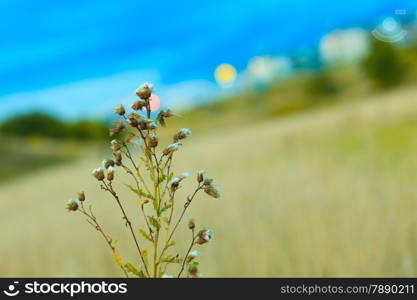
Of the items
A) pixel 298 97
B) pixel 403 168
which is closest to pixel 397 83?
pixel 298 97

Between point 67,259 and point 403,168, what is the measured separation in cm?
290

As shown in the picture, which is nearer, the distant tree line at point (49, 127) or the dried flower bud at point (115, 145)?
the dried flower bud at point (115, 145)

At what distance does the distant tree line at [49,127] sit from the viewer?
5281 cm

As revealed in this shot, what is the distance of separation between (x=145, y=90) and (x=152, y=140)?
104 millimetres

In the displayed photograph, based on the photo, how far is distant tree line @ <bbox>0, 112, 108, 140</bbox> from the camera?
52.8m

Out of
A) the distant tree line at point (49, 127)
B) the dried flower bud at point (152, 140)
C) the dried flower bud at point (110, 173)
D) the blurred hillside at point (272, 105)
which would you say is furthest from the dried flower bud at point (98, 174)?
the distant tree line at point (49, 127)

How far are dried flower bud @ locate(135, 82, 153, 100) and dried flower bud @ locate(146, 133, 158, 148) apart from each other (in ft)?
0.26

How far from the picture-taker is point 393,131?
26.6 feet

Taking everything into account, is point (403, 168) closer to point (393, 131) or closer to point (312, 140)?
point (393, 131)

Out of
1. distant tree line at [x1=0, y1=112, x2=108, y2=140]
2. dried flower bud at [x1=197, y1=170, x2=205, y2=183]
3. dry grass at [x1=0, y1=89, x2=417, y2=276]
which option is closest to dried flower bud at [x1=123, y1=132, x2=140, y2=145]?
dried flower bud at [x1=197, y1=170, x2=205, y2=183]

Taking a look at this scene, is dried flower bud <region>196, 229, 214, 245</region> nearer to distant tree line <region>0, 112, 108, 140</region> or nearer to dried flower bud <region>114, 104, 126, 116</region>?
dried flower bud <region>114, 104, 126, 116</region>

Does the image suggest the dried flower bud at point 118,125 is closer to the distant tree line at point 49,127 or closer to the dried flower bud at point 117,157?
the dried flower bud at point 117,157

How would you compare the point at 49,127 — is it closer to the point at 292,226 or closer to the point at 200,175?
the point at 292,226

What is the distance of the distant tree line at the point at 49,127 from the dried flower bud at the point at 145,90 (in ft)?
169
